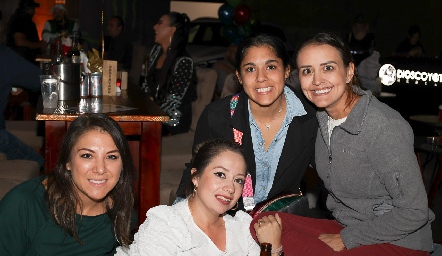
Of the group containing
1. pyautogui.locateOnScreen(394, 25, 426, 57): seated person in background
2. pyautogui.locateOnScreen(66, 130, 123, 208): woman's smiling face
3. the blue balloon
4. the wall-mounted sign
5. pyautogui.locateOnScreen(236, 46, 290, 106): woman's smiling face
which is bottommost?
pyautogui.locateOnScreen(66, 130, 123, 208): woman's smiling face

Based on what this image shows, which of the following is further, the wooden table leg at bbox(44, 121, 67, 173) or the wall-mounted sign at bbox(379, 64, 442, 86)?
the wall-mounted sign at bbox(379, 64, 442, 86)

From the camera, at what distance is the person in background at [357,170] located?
2.35 m

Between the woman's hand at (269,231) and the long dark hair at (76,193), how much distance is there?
1.65ft

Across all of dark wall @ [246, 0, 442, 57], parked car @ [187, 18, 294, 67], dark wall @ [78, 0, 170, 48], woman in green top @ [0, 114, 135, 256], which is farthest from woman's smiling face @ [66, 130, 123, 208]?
dark wall @ [246, 0, 442, 57]

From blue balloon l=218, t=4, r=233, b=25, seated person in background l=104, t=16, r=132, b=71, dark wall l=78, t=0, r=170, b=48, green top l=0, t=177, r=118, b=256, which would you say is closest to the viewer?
green top l=0, t=177, r=118, b=256

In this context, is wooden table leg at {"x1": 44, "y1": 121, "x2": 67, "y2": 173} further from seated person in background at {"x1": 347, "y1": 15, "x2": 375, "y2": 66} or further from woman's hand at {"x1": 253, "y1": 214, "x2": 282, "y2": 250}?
seated person in background at {"x1": 347, "y1": 15, "x2": 375, "y2": 66}

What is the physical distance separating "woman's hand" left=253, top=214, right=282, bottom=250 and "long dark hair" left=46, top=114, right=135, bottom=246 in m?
0.50

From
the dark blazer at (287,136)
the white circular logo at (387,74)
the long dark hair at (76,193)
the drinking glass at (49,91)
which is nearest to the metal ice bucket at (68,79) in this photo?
the drinking glass at (49,91)

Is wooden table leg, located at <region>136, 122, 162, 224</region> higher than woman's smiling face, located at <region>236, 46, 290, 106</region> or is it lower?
lower

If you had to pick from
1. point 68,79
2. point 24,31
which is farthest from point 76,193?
point 24,31

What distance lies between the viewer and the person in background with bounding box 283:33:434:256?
2350 millimetres

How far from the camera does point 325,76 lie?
256 centimetres

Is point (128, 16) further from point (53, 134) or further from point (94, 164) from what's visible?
point (94, 164)

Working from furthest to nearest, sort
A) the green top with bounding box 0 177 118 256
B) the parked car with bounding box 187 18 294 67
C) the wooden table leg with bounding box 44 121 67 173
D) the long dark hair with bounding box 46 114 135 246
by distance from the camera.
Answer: the parked car with bounding box 187 18 294 67, the wooden table leg with bounding box 44 121 67 173, the long dark hair with bounding box 46 114 135 246, the green top with bounding box 0 177 118 256
